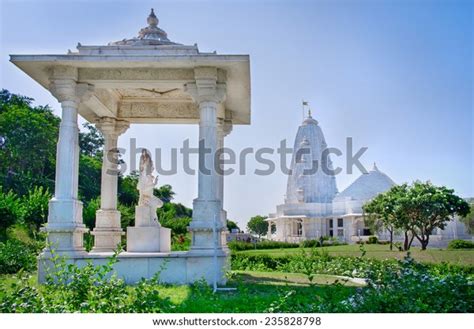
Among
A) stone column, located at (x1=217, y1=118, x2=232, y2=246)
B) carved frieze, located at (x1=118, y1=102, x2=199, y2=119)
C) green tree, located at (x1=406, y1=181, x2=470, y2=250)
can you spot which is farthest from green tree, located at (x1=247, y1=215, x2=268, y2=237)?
carved frieze, located at (x1=118, y1=102, x2=199, y2=119)

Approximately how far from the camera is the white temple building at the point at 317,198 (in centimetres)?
6266

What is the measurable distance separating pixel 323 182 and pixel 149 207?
5547 cm

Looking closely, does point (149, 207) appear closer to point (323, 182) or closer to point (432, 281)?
point (432, 281)

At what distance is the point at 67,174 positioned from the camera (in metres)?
12.0

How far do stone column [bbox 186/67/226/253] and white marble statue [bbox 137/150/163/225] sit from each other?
96.2 inches

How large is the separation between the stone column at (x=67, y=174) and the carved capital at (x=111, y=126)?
3316mm

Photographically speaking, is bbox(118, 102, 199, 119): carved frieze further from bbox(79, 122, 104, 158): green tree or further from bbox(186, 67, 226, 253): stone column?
bbox(79, 122, 104, 158): green tree

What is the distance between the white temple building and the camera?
206 ft

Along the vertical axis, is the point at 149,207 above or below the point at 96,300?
above

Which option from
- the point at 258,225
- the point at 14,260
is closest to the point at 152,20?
the point at 14,260

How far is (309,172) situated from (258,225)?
2317 cm

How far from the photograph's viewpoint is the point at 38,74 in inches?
496
